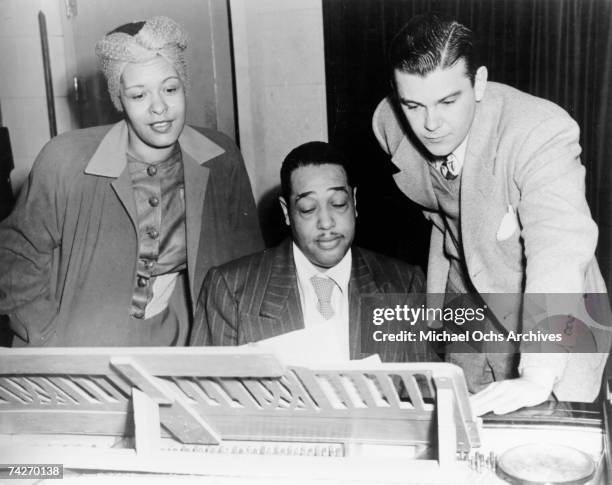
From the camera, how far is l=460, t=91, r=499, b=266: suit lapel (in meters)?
1.40

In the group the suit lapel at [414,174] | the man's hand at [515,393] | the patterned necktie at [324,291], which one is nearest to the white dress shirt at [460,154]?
the suit lapel at [414,174]

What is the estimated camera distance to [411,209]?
2.70 meters

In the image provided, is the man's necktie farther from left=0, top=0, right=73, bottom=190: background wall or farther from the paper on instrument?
left=0, top=0, right=73, bottom=190: background wall

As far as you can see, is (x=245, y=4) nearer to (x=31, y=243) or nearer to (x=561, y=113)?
(x=31, y=243)

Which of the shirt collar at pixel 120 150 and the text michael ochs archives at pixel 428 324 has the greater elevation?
the shirt collar at pixel 120 150

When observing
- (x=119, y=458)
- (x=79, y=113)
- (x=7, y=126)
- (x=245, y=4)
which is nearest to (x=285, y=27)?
(x=245, y=4)

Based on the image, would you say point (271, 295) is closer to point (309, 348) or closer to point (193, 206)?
point (193, 206)

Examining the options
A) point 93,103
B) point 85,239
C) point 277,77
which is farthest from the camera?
point 277,77

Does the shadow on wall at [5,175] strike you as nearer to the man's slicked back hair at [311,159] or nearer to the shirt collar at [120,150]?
the shirt collar at [120,150]

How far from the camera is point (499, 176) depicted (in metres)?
1.39

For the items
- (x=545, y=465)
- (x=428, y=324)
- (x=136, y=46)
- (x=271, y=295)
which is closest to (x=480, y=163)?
(x=428, y=324)

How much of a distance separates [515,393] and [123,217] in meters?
1.15

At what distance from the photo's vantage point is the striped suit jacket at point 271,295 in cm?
163

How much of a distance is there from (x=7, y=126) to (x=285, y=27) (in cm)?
123
